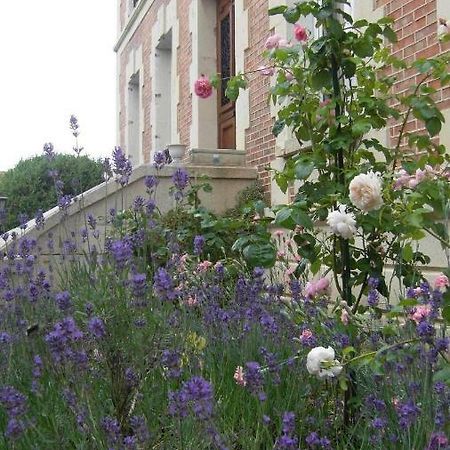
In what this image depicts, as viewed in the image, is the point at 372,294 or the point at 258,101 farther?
the point at 258,101

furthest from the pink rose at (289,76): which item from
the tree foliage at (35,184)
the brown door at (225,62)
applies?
the tree foliage at (35,184)

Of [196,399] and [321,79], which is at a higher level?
[321,79]

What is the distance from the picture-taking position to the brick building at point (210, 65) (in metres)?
4.91

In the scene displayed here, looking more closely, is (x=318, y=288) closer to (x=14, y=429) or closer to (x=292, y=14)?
(x=292, y=14)

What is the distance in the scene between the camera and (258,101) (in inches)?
307

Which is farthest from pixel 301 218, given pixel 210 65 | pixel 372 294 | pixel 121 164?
pixel 210 65

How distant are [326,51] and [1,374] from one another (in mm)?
1837

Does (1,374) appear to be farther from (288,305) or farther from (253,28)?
(253,28)

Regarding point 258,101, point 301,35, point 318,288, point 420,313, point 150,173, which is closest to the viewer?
point 420,313

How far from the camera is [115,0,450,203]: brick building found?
193 inches

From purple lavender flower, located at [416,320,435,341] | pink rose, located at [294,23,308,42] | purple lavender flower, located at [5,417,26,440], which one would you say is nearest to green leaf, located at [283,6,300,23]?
pink rose, located at [294,23,308,42]

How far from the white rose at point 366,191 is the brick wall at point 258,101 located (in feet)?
17.7

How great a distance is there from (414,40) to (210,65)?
582cm

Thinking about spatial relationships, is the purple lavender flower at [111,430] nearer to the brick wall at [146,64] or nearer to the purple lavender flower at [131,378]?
the purple lavender flower at [131,378]
